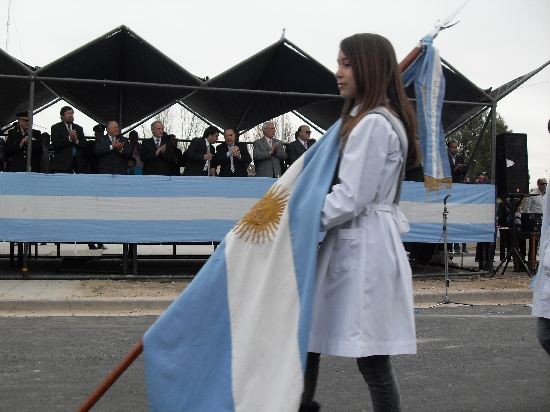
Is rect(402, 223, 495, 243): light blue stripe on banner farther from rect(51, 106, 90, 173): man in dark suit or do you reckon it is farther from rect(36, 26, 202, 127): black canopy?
rect(51, 106, 90, 173): man in dark suit

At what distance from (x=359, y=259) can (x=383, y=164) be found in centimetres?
42

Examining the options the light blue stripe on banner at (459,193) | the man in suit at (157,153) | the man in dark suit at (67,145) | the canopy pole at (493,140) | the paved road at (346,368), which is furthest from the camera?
the canopy pole at (493,140)

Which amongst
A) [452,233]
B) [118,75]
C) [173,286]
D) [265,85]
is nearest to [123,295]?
[173,286]

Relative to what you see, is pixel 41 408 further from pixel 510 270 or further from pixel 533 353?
pixel 510 270

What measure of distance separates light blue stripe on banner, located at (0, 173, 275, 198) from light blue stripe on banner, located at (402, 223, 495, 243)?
2.63 metres

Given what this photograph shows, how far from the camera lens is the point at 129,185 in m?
11.5

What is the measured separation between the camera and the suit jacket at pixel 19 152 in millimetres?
12469

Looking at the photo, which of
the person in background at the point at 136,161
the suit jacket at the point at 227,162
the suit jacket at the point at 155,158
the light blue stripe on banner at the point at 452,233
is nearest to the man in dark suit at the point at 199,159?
the suit jacket at the point at 227,162

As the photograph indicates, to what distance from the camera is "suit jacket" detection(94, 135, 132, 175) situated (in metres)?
12.5

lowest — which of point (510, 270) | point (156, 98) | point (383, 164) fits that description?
point (510, 270)

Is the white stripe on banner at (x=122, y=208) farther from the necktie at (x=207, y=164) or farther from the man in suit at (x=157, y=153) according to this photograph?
the man in suit at (x=157, y=153)

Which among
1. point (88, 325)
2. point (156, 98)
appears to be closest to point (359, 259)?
point (88, 325)

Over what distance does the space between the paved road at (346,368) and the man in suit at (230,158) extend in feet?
14.4

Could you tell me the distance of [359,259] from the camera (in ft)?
10.7
